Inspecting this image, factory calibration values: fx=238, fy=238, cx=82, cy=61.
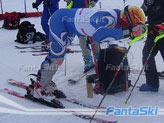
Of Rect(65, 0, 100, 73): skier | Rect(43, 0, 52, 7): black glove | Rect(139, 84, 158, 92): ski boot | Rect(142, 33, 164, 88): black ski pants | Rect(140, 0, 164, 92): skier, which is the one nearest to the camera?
Rect(140, 0, 164, 92): skier

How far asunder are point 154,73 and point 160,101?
0.49m

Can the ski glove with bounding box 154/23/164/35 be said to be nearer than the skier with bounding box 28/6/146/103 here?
No

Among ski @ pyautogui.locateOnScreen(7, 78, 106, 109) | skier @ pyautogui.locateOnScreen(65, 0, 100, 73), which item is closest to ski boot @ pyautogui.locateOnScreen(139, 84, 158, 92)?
ski @ pyautogui.locateOnScreen(7, 78, 106, 109)

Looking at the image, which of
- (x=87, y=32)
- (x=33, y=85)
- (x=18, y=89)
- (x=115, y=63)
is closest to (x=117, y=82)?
(x=115, y=63)

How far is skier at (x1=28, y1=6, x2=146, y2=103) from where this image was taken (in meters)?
3.03

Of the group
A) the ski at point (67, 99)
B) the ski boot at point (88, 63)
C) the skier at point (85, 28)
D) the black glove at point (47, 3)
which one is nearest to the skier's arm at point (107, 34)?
the skier at point (85, 28)

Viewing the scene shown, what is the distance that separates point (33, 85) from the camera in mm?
3828

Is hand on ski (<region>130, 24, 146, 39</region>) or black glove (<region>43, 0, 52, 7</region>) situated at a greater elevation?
black glove (<region>43, 0, 52, 7</region>)

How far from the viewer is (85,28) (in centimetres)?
325

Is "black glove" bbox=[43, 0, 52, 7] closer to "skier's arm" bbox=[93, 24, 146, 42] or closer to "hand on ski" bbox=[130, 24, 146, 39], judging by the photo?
"skier's arm" bbox=[93, 24, 146, 42]

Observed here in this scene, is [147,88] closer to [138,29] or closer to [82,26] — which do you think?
[138,29]

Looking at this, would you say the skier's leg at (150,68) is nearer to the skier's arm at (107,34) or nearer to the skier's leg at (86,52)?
the skier's arm at (107,34)

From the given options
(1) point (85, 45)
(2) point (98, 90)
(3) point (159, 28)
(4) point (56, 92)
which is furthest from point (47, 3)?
(3) point (159, 28)

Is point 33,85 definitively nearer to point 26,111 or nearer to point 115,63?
point 26,111
